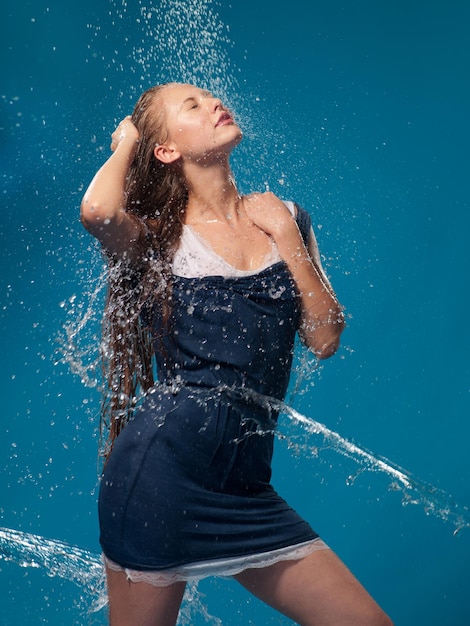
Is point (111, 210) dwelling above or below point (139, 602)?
above

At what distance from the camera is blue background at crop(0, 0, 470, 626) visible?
133 inches

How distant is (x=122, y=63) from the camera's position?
131 inches

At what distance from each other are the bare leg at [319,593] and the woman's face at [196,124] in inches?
37.2

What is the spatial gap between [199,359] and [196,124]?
1.83 ft

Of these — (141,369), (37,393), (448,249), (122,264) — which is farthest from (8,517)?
(448,249)

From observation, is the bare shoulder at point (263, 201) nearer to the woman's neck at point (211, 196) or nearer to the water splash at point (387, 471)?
the woman's neck at point (211, 196)

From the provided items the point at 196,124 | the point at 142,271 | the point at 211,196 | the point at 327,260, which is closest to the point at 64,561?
the point at 327,260

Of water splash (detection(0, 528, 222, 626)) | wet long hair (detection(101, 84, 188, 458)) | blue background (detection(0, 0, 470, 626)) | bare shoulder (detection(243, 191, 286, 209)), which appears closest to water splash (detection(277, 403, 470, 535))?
blue background (detection(0, 0, 470, 626))

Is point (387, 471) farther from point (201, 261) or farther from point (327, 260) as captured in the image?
point (201, 261)

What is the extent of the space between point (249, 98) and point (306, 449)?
1.38 meters

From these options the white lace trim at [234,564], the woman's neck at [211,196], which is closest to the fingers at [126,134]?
the woman's neck at [211,196]

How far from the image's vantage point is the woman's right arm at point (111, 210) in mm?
1944

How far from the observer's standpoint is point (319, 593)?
1887 millimetres

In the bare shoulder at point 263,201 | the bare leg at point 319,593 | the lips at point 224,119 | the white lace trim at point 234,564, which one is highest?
the lips at point 224,119
